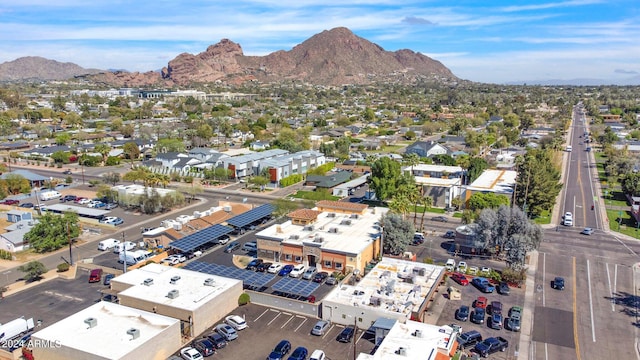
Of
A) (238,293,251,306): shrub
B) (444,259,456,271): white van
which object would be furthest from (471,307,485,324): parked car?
(238,293,251,306): shrub

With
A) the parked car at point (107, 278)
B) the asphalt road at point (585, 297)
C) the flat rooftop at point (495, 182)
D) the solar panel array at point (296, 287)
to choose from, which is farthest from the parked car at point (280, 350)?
the flat rooftop at point (495, 182)

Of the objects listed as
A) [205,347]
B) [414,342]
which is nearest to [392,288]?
[414,342]

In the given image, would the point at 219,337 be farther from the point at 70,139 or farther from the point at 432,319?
the point at 70,139

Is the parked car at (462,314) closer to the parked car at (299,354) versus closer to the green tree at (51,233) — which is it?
the parked car at (299,354)

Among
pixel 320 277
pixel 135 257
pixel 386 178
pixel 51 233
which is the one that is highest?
pixel 386 178

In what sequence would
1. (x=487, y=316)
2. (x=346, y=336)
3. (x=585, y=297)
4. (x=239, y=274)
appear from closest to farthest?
(x=346, y=336) < (x=487, y=316) < (x=585, y=297) < (x=239, y=274)

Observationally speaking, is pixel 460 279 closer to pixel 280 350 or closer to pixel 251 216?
pixel 280 350
